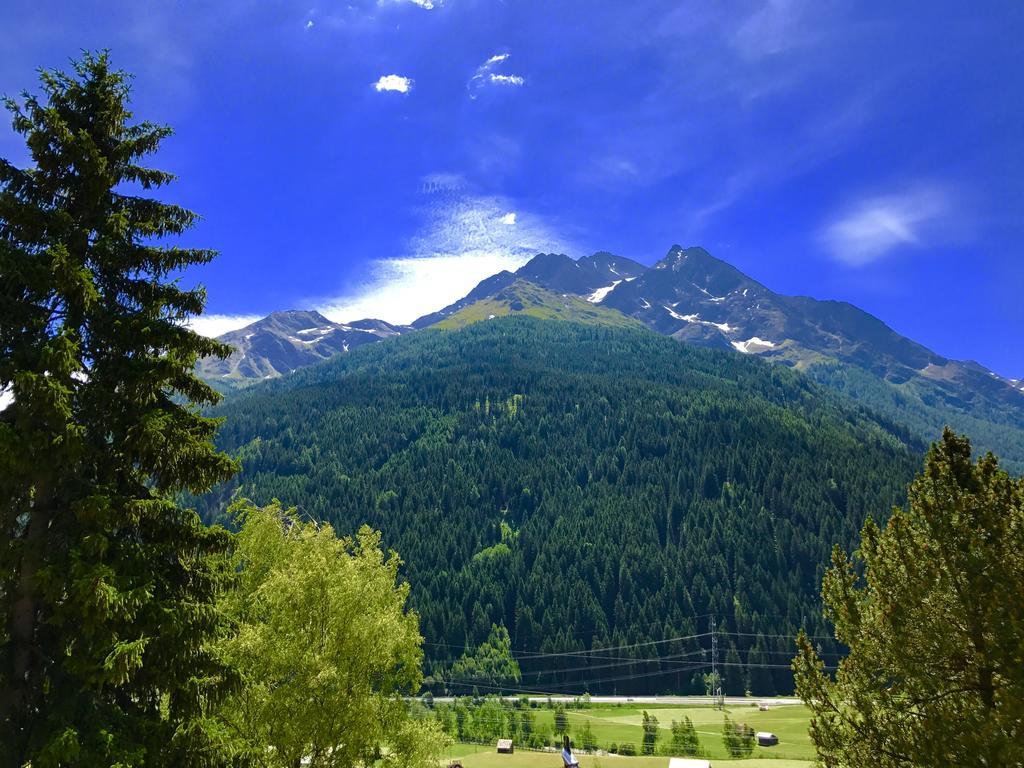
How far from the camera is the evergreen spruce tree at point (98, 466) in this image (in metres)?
11.3

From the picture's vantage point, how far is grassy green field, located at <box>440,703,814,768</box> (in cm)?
5051

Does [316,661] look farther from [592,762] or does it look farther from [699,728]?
[699,728]

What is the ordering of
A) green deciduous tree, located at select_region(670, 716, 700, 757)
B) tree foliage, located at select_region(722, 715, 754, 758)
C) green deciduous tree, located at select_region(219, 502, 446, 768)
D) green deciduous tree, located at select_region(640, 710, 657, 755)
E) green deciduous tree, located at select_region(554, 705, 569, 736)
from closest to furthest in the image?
1. green deciduous tree, located at select_region(219, 502, 446, 768)
2. tree foliage, located at select_region(722, 715, 754, 758)
3. green deciduous tree, located at select_region(670, 716, 700, 757)
4. green deciduous tree, located at select_region(640, 710, 657, 755)
5. green deciduous tree, located at select_region(554, 705, 569, 736)

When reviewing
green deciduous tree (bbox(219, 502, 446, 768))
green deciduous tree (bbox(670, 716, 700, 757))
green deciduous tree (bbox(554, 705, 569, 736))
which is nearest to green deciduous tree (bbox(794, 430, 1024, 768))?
green deciduous tree (bbox(219, 502, 446, 768))

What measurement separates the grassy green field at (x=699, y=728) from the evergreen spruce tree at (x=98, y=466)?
122 feet

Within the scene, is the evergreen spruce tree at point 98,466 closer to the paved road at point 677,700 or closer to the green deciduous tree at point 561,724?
the green deciduous tree at point 561,724

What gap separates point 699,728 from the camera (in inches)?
3147

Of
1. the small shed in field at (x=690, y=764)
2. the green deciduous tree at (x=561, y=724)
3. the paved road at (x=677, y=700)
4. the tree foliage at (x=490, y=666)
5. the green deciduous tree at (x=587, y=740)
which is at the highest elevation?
the small shed in field at (x=690, y=764)

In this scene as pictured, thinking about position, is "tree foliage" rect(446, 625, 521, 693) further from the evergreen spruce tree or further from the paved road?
the evergreen spruce tree

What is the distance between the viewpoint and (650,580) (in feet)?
495

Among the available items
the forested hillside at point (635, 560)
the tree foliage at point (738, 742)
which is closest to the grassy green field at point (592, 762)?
the tree foliage at point (738, 742)

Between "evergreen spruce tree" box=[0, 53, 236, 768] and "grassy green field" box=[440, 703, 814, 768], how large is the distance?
37.1 metres

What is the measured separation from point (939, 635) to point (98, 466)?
59.3ft

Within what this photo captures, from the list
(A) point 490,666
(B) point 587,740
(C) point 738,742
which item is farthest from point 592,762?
(A) point 490,666
